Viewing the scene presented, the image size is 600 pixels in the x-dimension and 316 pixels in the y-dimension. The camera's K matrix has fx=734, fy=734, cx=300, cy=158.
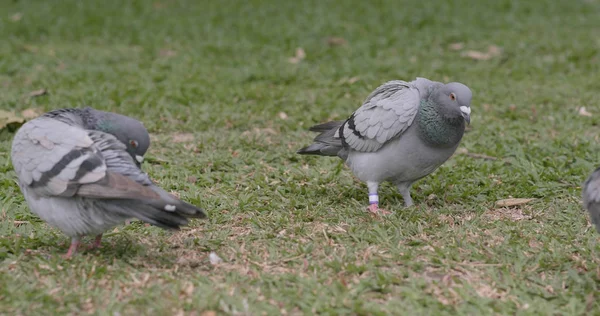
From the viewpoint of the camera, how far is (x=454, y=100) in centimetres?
494

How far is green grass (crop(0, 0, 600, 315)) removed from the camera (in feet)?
13.0

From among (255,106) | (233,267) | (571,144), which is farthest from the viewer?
(255,106)

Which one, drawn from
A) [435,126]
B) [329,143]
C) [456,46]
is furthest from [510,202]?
[456,46]

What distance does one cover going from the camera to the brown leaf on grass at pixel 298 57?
970 cm

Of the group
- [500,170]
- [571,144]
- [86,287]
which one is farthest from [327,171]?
[86,287]

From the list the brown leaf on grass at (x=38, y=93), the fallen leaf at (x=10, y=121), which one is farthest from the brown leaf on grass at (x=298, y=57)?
the fallen leaf at (x=10, y=121)

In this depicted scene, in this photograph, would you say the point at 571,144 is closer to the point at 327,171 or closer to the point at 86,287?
the point at 327,171

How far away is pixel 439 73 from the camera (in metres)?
9.30

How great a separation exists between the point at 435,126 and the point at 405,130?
209mm

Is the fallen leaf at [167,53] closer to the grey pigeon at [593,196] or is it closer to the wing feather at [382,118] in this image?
the wing feather at [382,118]

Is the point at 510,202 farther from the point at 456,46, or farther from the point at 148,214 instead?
the point at 456,46

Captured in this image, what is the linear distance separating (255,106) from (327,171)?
187cm

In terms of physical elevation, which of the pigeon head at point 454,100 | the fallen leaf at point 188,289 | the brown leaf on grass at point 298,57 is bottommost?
the brown leaf on grass at point 298,57

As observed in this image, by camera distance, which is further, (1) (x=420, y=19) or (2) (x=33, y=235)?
(1) (x=420, y=19)
